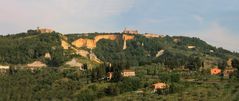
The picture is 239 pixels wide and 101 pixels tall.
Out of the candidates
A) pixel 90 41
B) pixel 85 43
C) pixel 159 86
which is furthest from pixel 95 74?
pixel 90 41

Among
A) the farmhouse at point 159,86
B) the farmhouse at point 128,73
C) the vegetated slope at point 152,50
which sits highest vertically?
the vegetated slope at point 152,50

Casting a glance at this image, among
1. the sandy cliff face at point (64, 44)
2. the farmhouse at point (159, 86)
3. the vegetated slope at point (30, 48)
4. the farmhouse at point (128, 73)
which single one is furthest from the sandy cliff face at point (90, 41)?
the farmhouse at point (159, 86)

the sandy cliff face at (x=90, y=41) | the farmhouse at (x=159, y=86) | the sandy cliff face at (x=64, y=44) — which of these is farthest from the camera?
the sandy cliff face at (x=90, y=41)

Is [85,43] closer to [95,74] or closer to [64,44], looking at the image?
[64,44]

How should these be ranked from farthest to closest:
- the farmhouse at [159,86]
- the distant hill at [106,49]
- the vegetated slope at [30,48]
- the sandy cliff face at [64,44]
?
the sandy cliff face at [64,44]
the distant hill at [106,49]
the vegetated slope at [30,48]
the farmhouse at [159,86]

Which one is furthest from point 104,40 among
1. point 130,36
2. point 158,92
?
point 158,92

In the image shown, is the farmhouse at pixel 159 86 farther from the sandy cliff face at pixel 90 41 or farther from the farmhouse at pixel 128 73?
the sandy cliff face at pixel 90 41

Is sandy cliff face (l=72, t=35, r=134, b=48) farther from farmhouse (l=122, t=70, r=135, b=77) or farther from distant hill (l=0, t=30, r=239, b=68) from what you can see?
farmhouse (l=122, t=70, r=135, b=77)

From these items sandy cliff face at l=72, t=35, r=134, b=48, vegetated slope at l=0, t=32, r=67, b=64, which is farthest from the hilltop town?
sandy cliff face at l=72, t=35, r=134, b=48

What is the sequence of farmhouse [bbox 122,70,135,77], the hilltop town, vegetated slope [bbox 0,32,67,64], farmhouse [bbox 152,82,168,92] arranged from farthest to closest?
vegetated slope [bbox 0,32,67,64]
farmhouse [bbox 122,70,135,77]
farmhouse [bbox 152,82,168,92]
the hilltop town

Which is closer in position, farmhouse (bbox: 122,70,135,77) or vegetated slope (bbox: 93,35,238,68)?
farmhouse (bbox: 122,70,135,77)

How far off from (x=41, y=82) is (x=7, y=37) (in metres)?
54.8

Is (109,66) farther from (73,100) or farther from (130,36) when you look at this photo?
(130,36)

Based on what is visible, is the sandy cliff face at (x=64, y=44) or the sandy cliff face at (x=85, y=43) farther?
the sandy cliff face at (x=85, y=43)
